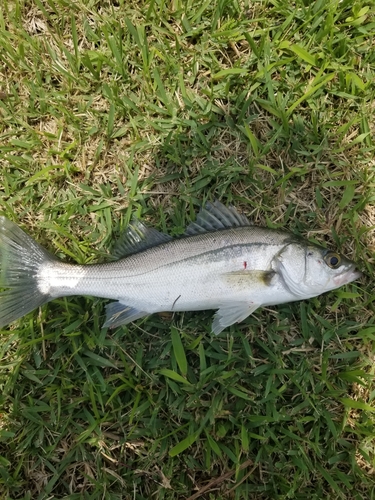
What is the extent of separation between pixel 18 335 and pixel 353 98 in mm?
3509

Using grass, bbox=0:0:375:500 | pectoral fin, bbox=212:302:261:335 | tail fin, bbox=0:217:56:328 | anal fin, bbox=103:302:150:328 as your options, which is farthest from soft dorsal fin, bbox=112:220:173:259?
pectoral fin, bbox=212:302:261:335

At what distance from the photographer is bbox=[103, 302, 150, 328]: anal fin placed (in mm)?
3002

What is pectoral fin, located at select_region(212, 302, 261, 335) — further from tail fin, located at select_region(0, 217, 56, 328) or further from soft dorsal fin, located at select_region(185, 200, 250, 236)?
tail fin, located at select_region(0, 217, 56, 328)

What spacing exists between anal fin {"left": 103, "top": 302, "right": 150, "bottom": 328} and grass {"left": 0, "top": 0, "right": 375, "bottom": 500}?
0.68ft

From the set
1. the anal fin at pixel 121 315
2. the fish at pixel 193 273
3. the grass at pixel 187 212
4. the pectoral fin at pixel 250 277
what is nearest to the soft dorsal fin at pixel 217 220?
the fish at pixel 193 273

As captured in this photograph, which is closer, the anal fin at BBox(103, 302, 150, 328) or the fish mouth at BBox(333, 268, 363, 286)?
the fish mouth at BBox(333, 268, 363, 286)

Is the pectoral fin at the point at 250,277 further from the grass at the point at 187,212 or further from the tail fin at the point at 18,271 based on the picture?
the tail fin at the point at 18,271

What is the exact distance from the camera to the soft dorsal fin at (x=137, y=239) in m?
3.05

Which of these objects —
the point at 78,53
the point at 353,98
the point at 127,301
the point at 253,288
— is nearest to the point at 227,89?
the point at 353,98

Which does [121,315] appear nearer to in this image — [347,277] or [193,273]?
[193,273]

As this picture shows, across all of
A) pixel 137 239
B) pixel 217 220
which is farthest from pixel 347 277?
pixel 137 239

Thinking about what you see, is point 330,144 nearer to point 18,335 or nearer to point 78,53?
point 78,53

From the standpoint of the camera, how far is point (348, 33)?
133 inches

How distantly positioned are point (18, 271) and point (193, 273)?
139cm
